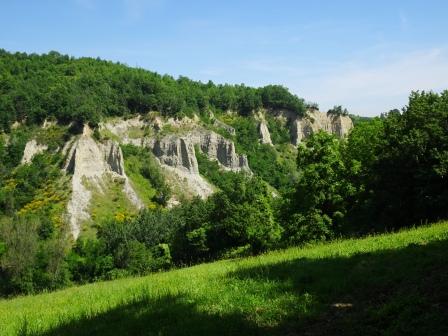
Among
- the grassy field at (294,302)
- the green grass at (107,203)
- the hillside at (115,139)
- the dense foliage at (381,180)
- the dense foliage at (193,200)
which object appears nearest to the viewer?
the grassy field at (294,302)

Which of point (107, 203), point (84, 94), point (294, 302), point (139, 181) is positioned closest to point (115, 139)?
point (139, 181)

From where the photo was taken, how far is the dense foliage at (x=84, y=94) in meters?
130

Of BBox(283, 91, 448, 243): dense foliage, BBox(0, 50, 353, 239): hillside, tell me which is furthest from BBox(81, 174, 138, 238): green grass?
BBox(283, 91, 448, 243): dense foliage

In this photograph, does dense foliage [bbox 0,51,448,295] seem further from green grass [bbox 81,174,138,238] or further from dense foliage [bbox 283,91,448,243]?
green grass [bbox 81,174,138,238]

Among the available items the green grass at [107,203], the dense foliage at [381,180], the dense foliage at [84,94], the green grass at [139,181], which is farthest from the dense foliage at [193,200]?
the green grass at [107,203]

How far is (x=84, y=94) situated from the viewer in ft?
469

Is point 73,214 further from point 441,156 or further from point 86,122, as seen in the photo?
point 441,156

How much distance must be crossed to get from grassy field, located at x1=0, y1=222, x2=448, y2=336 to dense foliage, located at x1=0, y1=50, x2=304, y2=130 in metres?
114

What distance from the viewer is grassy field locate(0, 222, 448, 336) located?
21.7 ft

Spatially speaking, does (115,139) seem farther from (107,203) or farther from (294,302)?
(294,302)

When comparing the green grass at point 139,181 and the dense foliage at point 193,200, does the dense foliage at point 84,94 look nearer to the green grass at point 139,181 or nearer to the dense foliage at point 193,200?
the dense foliage at point 193,200

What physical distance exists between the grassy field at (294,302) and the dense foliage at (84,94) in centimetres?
11417

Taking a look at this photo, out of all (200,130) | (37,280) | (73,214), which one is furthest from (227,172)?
(37,280)

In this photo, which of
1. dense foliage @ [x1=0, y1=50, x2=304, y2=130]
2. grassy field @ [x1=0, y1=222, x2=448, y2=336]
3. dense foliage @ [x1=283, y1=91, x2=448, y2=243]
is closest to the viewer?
grassy field @ [x1=0, y1=222, x2=448, y2=336]
